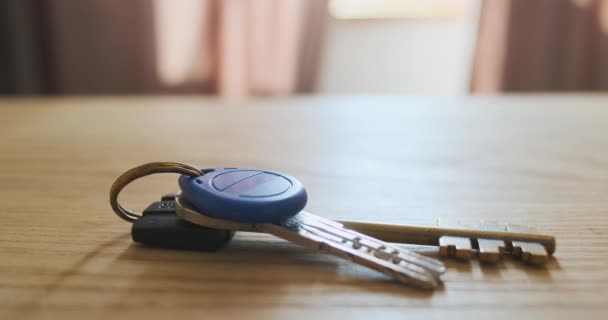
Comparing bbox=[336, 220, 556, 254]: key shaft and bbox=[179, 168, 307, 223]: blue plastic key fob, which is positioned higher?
bbox=[179, 168, 307, 223]: blue plastic key fob

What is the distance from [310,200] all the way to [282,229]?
15 centimetres

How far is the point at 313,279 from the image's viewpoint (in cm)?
31

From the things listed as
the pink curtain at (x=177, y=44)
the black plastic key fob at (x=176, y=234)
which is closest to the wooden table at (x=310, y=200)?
the black plastic key fob at (x=176, y=234)

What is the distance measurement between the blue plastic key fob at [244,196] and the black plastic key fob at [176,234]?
0.02 m

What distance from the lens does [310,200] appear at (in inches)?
18.3

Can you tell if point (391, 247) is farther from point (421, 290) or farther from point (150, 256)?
point (150, 256)

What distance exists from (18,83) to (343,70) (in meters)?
1.18

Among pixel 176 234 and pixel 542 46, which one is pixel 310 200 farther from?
pixel 542 46

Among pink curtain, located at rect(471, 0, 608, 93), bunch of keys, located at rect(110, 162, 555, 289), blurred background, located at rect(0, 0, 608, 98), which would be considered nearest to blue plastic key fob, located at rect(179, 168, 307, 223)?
bunch of keys, located at rect(110, 162, 555, 289)

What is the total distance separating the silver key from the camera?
0.30 meters

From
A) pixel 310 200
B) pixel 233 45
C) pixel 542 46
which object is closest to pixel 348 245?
pixel 310 200

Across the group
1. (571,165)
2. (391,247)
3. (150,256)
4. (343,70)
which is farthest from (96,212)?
(343,70)

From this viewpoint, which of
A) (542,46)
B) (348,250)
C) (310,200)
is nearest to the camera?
(348,250)

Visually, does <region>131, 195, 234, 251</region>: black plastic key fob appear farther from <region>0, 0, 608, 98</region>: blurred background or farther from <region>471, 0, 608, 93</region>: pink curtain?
<region>471, 0, 608, 93</region>: pink curtain
